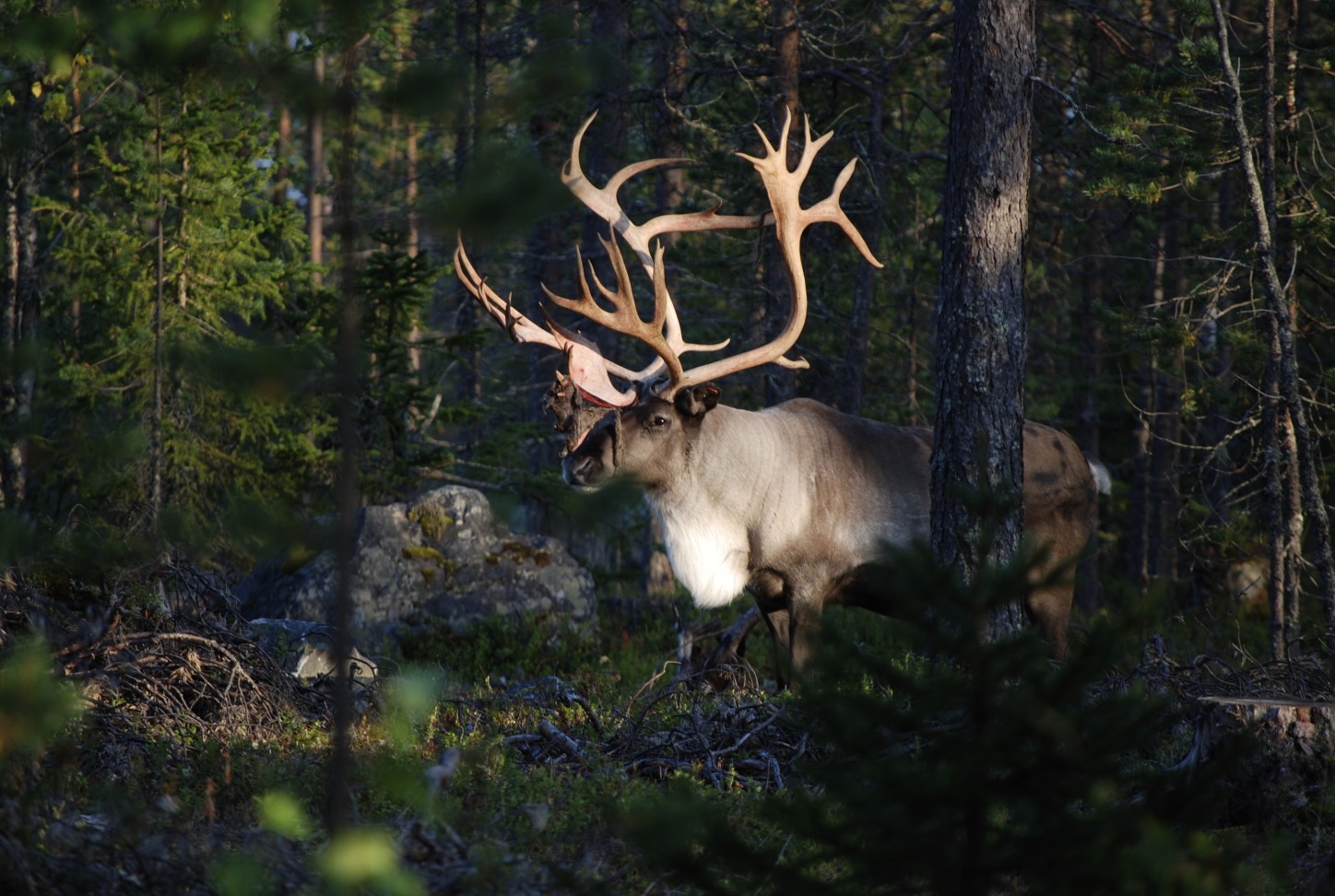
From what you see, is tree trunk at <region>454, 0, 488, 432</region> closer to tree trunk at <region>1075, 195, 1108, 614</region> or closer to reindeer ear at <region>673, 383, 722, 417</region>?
reindeer ear at <region>673, 383, 722, 417</region>

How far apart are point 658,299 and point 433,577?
392 centimetres

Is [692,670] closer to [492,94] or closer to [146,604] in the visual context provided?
[146,604]

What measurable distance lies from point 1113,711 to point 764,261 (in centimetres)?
1073

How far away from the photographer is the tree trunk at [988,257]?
6.43 meters

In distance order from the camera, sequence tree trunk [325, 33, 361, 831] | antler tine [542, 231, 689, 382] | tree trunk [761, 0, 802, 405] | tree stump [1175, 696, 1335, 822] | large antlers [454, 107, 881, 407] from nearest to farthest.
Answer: tree trunk [325, 33, 361, 831]
tree stump [1175, 696, 1335, 822]
antler tine [542, 231, 689, 382]
large antlers [454, 107, 881, 407]
tree trunk [761, 0, 802, 405]

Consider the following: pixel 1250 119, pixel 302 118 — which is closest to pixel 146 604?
pixel 302 118

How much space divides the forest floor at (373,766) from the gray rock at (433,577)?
10.6ft

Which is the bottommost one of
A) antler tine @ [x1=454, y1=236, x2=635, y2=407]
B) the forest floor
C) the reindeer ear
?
Answer: the forest floor

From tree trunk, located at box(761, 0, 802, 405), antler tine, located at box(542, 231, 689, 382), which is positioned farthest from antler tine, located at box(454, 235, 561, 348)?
tree trunk, located at box(761, 0, 802, 405)

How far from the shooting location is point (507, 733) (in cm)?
581

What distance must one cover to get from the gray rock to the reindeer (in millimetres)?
2769

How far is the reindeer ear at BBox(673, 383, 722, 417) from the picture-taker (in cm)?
769

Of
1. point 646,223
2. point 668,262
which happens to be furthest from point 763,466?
point 668,262

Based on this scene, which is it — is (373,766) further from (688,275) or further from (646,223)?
(688,275)
